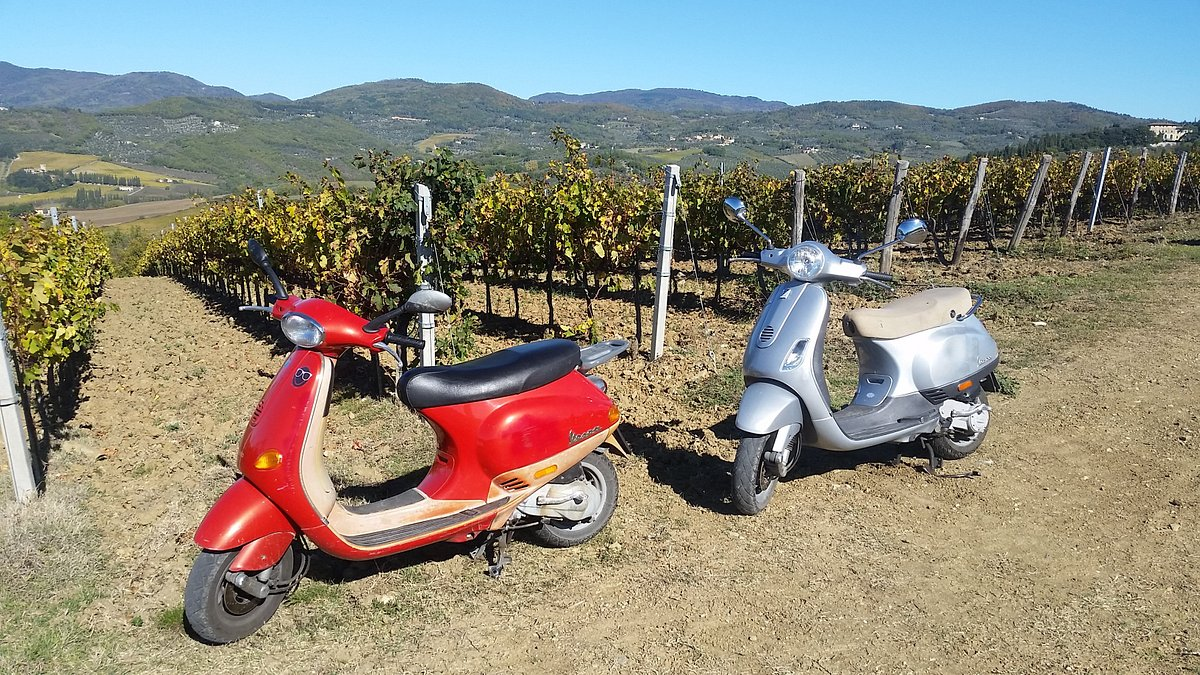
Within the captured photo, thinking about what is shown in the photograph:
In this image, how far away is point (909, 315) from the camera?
409cm

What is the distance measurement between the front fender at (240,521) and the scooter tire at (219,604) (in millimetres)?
86

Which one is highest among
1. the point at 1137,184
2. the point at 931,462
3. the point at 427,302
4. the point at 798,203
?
the point at 1137,184

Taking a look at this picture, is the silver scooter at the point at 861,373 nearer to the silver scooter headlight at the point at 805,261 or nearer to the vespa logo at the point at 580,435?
the silver scooter headlight at the point at 805,261

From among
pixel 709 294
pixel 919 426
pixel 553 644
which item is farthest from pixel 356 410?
pixel 709 294

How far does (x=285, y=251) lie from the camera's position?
8.16 meters

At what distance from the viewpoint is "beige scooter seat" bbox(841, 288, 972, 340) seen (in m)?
4.00

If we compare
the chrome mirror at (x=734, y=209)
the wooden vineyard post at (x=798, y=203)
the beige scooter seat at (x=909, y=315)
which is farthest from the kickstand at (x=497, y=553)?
the wooden vineyard post at (x=798, y=203)

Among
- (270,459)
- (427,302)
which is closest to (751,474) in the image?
(427,302)

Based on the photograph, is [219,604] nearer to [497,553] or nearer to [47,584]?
[47,584]

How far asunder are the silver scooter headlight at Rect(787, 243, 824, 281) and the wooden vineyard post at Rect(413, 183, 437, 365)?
2.59 meters

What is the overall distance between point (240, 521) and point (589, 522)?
1531mm

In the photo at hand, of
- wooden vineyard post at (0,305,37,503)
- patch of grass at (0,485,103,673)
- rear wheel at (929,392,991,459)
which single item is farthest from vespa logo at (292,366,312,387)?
rear wheel at (929,392,991,459)

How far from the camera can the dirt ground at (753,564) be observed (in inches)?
107

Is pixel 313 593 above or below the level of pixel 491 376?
below
